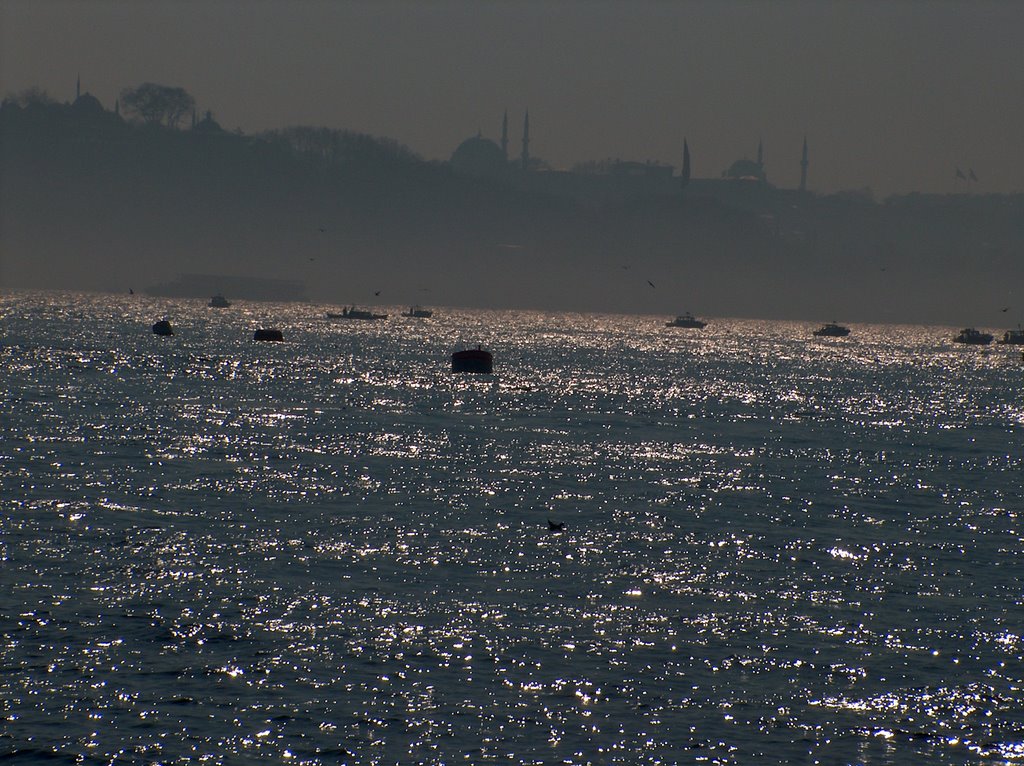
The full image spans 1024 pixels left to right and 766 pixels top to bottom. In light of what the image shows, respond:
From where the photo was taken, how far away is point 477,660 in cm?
3512

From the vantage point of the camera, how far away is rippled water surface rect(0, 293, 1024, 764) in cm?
3011

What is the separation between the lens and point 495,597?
4222 centimetres

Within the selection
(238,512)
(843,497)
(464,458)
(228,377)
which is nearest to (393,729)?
(238,512)

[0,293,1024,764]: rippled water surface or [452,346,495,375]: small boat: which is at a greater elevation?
[452,346,495,375]: small boat

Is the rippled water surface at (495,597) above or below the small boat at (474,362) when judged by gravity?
below

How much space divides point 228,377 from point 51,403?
36105 mm

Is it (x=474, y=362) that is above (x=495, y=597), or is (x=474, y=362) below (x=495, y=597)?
above

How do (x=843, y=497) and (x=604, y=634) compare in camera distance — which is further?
(x=843, y=497)

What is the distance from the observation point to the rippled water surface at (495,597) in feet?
98.8

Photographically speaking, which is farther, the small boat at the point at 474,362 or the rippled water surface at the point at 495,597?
the small boat at the point at 474,362

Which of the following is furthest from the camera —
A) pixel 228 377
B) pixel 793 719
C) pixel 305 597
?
pixel 228 377

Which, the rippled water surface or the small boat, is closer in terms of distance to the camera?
the rippled water surface

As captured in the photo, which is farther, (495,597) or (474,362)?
(474,362)

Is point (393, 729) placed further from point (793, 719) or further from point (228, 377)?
point (228, 377)
